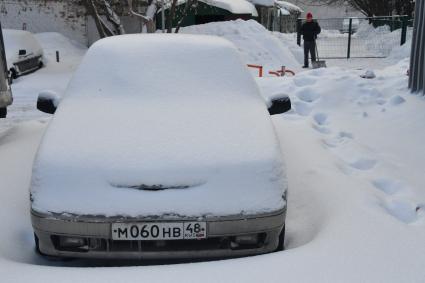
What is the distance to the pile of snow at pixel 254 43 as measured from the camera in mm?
18125

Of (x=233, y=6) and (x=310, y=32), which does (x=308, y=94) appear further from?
(x=233, y=6)

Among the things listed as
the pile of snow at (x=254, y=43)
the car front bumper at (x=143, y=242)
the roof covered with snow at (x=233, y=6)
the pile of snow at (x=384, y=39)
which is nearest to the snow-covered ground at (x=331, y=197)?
the car front bumper at (x=143, y=242)

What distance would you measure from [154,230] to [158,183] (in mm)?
275

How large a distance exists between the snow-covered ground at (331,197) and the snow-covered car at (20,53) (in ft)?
16.0

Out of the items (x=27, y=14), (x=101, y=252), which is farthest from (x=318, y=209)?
(x=27, y=14)

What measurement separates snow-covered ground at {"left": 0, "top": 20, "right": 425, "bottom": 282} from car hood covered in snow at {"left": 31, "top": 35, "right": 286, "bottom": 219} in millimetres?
358

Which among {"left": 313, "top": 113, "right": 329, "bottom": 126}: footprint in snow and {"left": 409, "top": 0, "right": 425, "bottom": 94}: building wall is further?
{"left": 409, "top": 0, "right": 425, "bottom": 94}: building wall

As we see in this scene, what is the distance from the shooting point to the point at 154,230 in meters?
2.78

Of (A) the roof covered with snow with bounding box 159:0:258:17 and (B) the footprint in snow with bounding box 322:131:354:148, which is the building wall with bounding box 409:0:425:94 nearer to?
(B) the footprint in snow with bounding box 322:131:354:148

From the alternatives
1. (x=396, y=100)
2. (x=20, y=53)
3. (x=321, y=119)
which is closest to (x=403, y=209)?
(x=321, y=119)

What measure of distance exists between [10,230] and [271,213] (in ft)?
6.07

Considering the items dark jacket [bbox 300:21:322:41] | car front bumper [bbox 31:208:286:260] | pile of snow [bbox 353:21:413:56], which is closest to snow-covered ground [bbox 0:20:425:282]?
car front bumper [bbox 31:208:286:260]

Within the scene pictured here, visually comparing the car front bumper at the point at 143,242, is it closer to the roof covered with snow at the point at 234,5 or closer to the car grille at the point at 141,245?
the car grille at the point at 141,245

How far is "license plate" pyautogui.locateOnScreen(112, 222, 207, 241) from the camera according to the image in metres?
2.78
